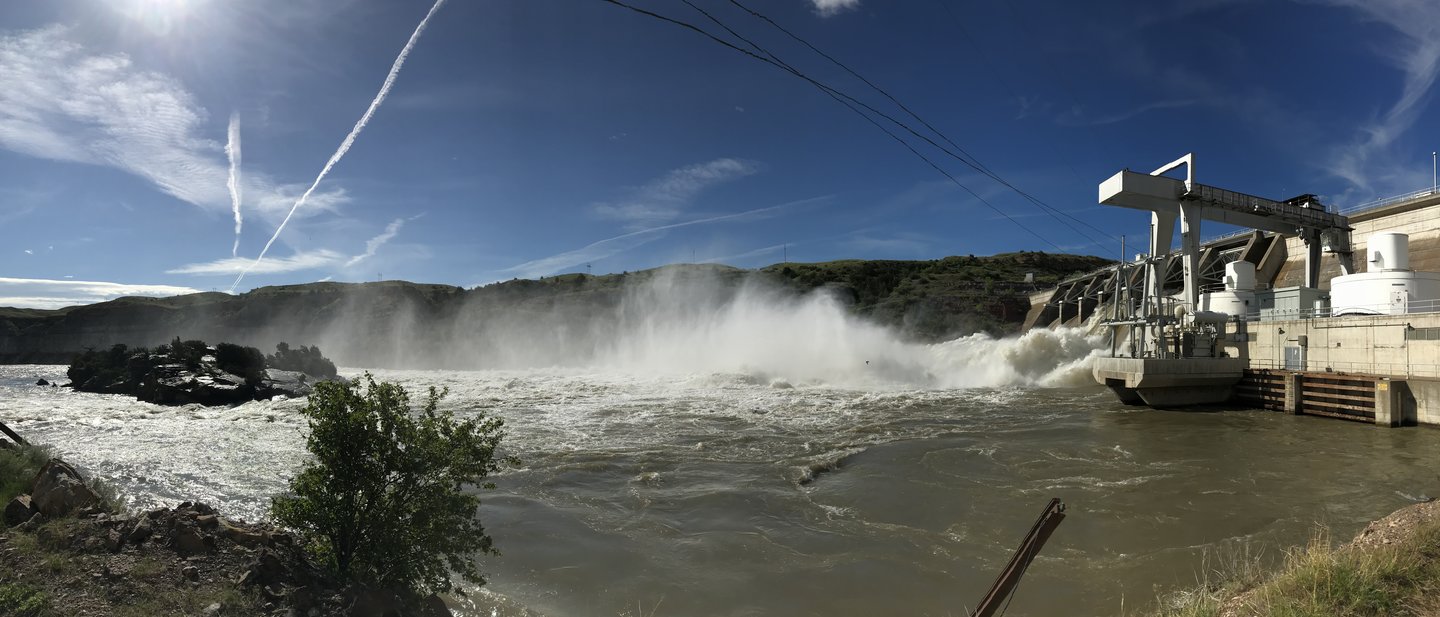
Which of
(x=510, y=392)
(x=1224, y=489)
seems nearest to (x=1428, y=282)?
(x=1224, y=489)

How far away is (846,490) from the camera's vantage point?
1380 cm

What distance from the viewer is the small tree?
6469 millimetres

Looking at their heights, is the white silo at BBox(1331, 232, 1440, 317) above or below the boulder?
above

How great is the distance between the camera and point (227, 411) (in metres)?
30.3

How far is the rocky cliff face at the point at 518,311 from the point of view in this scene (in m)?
77.5

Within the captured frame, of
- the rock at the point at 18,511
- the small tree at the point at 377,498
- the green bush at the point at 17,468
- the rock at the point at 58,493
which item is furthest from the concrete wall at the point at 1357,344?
the green bush at the point at 17,468

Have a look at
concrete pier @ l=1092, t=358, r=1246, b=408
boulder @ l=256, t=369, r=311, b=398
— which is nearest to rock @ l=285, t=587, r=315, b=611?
concrete pier @ l=1092, t=358, r=1246, b=408

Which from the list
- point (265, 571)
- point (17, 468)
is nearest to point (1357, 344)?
point (265, 571)

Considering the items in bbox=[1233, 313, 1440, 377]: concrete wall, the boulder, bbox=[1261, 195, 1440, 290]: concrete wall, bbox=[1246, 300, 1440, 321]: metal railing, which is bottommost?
the boulder

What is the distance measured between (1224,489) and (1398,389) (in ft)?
50.8

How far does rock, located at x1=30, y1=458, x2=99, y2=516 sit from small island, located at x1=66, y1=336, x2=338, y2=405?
31.6m

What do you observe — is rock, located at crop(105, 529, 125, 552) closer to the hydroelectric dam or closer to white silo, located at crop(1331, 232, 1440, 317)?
the hydroelectric dam

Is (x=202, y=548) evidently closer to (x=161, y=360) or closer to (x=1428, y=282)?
(x=161, y=360)

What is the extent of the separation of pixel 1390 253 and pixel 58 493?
154ft
